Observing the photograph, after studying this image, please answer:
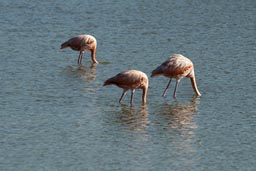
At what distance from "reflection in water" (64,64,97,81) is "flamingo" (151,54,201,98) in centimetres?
217

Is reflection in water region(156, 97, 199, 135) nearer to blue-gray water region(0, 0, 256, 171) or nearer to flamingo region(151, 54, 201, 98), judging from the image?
blue-gray water region(0, 0, 256, 171)

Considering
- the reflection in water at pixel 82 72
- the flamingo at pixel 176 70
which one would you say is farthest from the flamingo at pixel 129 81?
the reflection in water at pixel 82 72

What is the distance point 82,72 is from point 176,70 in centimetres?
308

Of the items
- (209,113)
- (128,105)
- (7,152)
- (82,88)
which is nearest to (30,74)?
(82,88)

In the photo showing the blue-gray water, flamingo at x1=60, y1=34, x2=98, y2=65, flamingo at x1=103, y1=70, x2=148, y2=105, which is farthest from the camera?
flamingo at x1=60, y1=34, x2=98, y2=65

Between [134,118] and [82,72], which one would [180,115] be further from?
[82,72]

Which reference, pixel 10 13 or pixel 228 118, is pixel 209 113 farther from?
pixel 10 13

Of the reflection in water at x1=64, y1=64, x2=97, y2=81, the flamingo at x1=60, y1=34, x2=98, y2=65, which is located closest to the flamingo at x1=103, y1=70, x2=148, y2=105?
the reflection in water at x1=64, y1=64, x2=97, y2=81

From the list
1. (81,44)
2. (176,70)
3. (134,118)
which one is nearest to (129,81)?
(134,118)

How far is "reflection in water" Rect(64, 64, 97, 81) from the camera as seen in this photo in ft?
66.9

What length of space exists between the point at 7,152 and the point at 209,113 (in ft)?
14.8

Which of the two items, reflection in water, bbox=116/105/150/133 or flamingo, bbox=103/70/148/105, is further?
flamingo, bbox=103/70/148/105

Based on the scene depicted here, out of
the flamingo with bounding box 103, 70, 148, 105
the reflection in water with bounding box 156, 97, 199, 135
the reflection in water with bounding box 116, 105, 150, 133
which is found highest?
the flamingo with bounding box 103, 70, 148, 105

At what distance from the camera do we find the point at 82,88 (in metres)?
19.1
